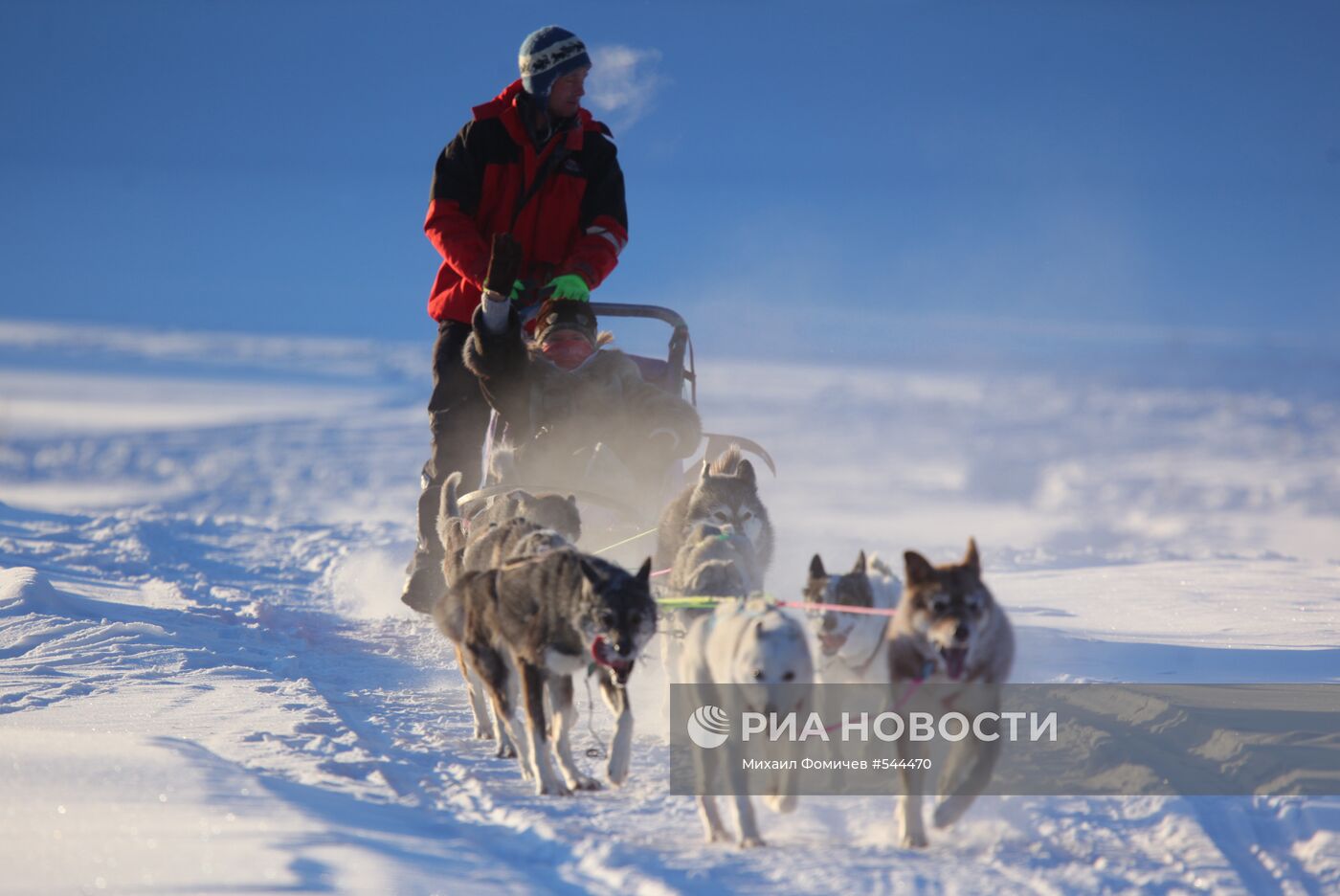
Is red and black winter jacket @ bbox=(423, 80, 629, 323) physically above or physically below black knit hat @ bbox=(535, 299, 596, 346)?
above

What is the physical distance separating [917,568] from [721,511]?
3.09m

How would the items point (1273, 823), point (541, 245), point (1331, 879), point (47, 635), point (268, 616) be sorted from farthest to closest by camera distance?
point (268, 616) → point (47, 635) → point (541, 245) → point (1273, 823) → point (1331, 879)

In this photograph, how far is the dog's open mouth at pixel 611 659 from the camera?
490 centimetres

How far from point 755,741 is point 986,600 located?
37.4 inches

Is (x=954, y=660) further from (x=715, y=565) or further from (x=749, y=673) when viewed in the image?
(x=715, y=565)

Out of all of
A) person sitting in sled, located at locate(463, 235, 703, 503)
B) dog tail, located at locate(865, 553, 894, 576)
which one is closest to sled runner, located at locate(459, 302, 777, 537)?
person sitting in sled, located at locate(463, 235, 703, 503)

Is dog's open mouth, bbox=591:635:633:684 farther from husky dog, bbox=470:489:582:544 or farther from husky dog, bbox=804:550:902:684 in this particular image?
husky dog, bbox=470:489:582:544

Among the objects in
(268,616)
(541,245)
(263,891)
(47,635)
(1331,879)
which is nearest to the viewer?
(263,891)

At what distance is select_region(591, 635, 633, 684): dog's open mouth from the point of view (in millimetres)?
4898

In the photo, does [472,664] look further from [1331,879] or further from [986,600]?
[1331,879]

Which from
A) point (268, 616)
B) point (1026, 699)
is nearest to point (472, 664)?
point (1026, 699)

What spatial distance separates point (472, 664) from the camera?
231 inches

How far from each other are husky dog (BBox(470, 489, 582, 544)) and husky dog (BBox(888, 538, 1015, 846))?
3027mm

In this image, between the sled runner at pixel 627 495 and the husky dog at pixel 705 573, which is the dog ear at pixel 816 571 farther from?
the sled runner at pixel 627 495
